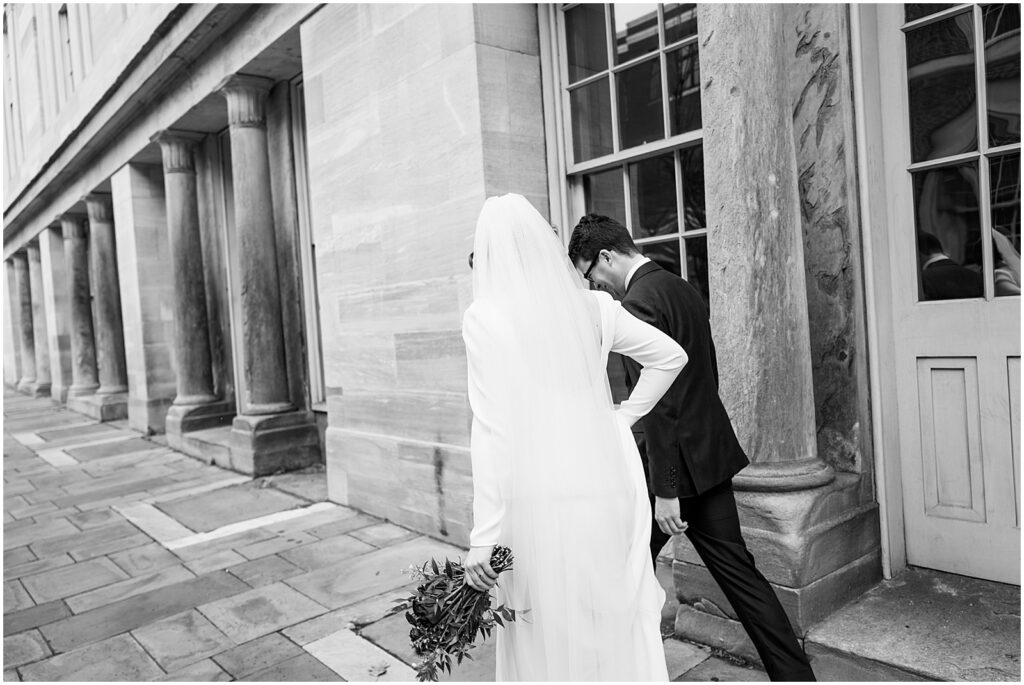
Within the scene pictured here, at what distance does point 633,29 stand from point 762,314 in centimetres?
226

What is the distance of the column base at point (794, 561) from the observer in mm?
3205

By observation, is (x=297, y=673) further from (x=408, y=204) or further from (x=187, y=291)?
(x=187, y=291)

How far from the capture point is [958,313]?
11.4 ft

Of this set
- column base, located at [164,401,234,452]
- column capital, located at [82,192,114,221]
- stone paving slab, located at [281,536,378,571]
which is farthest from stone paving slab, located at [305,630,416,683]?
column capital, located at [82,192,114,221]

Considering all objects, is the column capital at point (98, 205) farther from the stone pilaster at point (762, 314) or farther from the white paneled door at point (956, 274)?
the white paneled door at point (956, 274)

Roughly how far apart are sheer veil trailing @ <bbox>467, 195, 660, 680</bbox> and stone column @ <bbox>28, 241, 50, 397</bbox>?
853 inches

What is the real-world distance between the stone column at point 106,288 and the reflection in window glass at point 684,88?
12.4m

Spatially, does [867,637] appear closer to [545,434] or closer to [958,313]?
[958,313]

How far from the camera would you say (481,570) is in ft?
6.91

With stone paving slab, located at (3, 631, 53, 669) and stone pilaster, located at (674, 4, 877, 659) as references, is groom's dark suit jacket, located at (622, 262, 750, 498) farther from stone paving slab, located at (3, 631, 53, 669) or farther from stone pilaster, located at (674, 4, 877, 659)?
stone paving slab, located at (3, 631, 53, 669)

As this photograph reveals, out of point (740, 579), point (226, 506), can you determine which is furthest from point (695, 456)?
point (226, 506)

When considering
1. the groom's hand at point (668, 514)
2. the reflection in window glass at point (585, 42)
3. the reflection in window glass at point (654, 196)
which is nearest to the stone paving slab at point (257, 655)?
the groom's hand at point (668, 514)

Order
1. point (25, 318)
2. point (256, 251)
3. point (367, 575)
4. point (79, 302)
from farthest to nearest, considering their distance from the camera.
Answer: point (25, 318)
point (79, 302)
point (256, 251)
point (367, 575)

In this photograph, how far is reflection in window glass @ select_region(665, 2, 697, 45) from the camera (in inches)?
170
